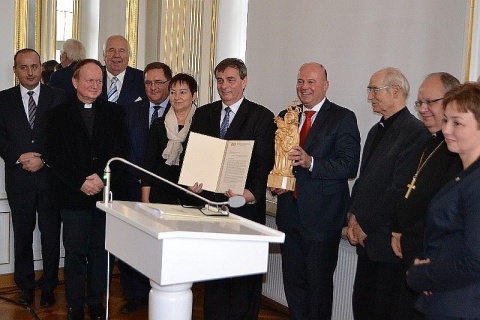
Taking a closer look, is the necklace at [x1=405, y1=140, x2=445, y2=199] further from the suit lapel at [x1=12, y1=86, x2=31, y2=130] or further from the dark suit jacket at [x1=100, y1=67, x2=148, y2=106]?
the suit lapel at [x1=12, y1=86, x2=31, y2=130]

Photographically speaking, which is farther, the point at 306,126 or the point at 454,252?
the point at 306,126

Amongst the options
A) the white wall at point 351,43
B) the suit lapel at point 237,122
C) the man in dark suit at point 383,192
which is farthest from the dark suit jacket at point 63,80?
the man in dark suit at point 383,192

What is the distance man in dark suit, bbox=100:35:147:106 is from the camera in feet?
18.0

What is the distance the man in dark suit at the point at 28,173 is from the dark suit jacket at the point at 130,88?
403 millimetres

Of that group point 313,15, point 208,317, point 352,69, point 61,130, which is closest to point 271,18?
point 313,15

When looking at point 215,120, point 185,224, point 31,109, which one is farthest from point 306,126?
point 31,109

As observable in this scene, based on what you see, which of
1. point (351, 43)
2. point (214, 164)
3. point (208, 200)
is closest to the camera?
point (208, 200)

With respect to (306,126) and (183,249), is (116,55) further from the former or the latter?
(183,249)

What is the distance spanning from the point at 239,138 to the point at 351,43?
1137mm

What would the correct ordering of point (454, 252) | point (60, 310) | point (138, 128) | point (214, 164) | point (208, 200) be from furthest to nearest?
point (60, 310)
point (138, 128)
point (214, 164)
point (208, 200)
point (454, 252)

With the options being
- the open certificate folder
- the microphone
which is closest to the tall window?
the open certificate folder

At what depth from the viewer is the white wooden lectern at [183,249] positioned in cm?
255

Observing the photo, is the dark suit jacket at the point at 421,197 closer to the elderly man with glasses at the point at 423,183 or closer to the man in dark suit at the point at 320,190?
the elderly man with glasses at the point at 423,183

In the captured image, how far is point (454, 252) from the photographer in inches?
97.9
